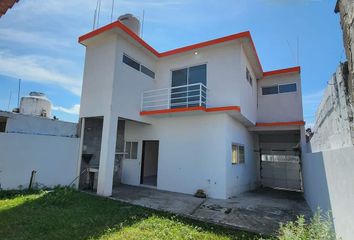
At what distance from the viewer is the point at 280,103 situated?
1223cm

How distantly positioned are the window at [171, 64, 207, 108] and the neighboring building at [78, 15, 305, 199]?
2.0 inches

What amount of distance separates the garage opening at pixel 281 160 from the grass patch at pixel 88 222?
32.6ft

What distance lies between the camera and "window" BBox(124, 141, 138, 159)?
36.1ft

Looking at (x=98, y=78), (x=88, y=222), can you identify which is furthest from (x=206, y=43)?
(x=88, y=222)

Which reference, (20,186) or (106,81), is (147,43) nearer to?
(106,81)

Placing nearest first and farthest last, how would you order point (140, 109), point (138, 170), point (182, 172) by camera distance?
1. point (182, 172)
2. point (140, 109)
3. point (138, 170)

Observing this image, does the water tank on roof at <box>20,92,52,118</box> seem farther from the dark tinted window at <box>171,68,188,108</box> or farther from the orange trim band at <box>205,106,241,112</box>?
the orange trim band at <box>205,106,241,112</box>

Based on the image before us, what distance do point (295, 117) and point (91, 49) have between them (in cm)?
1164

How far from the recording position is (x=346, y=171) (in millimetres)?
2775

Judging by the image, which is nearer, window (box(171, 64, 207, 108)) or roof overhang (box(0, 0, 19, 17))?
roof overhang (box(0, 0, 19, 17))

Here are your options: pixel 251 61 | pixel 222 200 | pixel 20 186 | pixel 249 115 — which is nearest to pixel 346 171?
pixel 222 200

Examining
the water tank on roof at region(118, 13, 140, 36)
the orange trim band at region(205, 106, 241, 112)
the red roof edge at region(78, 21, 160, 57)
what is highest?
the water tank on roof at region(118, 13, 140, 36)

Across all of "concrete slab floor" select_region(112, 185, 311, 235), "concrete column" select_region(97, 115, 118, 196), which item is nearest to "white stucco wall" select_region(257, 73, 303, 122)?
"concrete slab floor" select_region(112, 185, 311, 235)

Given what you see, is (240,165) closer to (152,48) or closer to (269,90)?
(269,90)
